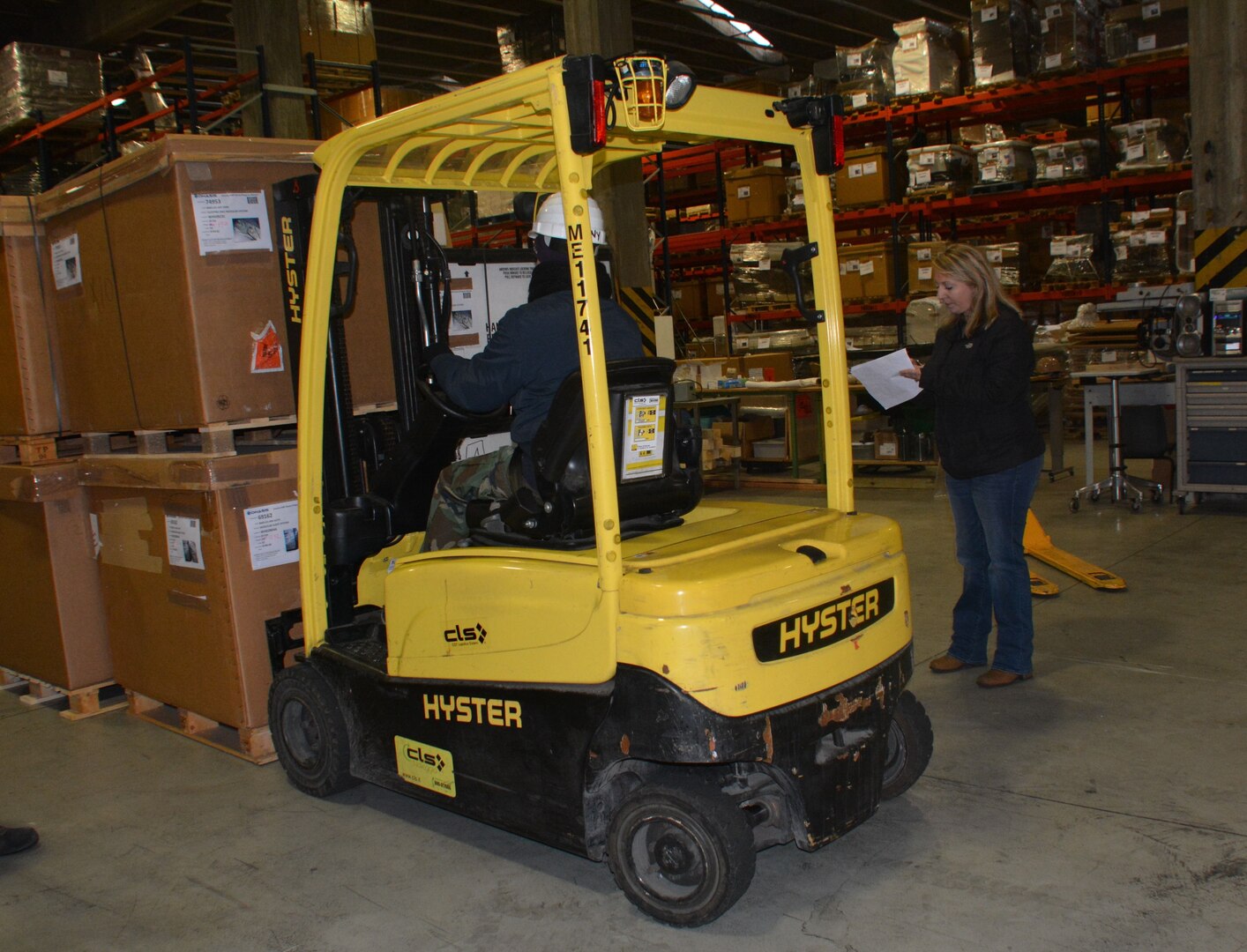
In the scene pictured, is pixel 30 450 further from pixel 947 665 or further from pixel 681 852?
pixel 947 665

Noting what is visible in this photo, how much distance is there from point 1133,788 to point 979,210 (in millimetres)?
9390

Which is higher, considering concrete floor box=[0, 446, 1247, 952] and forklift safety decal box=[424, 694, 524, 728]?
forklift safety decal box=[424, 694, 524, 728]

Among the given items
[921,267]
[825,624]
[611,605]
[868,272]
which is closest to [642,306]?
[868,272]

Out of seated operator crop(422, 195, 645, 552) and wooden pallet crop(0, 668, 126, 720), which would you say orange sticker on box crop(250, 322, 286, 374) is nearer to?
seated operator crop(422, 195, 645, 552)

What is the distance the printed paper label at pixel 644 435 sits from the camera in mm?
2986

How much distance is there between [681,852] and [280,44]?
29.8ft

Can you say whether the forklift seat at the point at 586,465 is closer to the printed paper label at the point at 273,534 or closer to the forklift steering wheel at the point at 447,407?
the forklift steering wheel at the point at 447,407

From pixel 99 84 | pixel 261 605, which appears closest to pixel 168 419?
pixel 261 605

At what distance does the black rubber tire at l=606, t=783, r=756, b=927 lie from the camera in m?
2.82

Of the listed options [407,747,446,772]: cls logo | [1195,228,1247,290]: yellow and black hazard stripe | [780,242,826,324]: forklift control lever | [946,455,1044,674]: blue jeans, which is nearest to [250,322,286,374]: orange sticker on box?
[407,747,446,772]: cls logo

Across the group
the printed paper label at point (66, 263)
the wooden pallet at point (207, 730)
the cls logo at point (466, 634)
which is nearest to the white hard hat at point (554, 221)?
the cls logo at point (466, 634)

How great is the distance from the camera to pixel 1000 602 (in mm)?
4633

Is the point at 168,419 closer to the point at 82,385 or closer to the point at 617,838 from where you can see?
the point at 82,385

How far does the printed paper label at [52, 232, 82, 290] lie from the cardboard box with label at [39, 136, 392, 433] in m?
0.03
